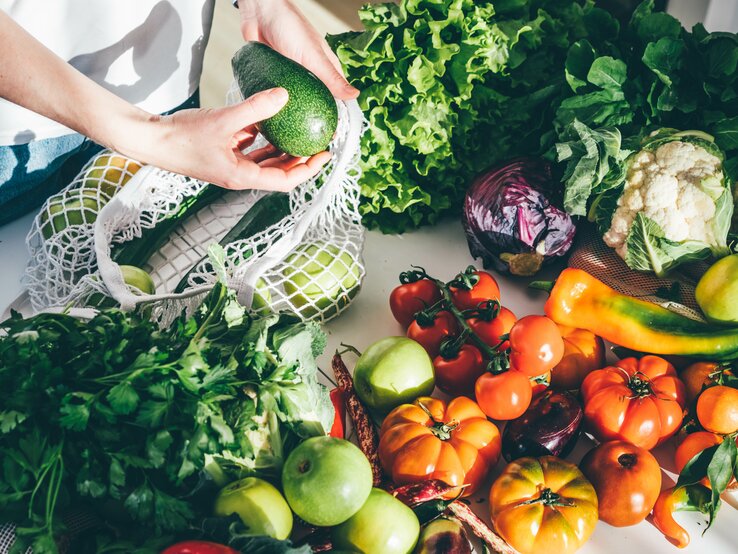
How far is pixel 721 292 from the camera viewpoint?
3.57 feet

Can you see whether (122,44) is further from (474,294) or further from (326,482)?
(326,482)

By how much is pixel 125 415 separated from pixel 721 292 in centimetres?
100

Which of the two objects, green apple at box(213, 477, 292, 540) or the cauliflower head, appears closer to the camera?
green apple at box(213, 477, 292, 540)

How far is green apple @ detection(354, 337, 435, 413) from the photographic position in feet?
3.40

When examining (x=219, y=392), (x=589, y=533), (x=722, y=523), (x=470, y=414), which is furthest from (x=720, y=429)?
(x=219, y=392)

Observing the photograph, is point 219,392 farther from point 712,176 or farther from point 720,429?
point 712,176

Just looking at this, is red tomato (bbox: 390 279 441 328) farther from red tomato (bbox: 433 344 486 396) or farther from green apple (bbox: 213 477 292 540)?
green apple (bbox: 213 477 292 540)

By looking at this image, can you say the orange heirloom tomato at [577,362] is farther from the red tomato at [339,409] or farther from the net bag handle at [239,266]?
the net bag handle at [239,266]

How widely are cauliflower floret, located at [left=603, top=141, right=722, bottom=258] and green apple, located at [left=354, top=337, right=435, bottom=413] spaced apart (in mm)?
500

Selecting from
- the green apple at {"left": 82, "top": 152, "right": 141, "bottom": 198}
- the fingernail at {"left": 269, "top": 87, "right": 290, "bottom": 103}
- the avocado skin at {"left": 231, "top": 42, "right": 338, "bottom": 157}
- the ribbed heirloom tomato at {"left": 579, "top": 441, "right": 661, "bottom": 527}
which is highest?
the fingernail at {"left": 269, "top": 87, "right": 290, "bottom": 103}

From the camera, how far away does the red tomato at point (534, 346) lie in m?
1.00

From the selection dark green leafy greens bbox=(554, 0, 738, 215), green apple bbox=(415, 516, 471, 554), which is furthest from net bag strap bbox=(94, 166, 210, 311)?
dark green leafy greens bbox=(554, 0, 738, 215)

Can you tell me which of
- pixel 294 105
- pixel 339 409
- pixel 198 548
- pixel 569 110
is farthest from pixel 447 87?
pixel 198 548

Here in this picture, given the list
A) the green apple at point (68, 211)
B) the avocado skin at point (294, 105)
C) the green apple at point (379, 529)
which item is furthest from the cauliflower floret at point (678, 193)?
the green apple at point (68, 211)
